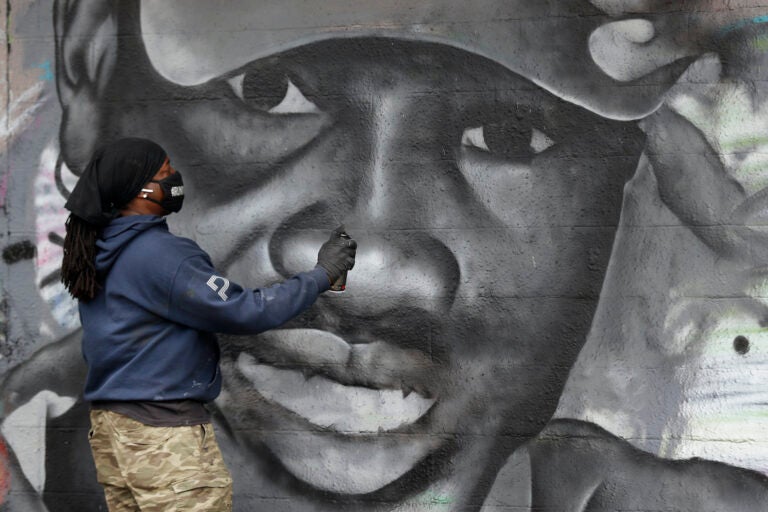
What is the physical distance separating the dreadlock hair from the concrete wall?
107cm

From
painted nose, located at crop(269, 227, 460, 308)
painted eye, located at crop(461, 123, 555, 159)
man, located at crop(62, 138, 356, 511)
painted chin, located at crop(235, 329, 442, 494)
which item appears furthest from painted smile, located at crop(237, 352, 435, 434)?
painted eye, located at crop(461, 123, 555, 159)

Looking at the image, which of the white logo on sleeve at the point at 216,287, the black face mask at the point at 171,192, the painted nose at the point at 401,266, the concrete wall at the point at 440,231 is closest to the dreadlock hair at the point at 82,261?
the black face mask at the point at 171,192

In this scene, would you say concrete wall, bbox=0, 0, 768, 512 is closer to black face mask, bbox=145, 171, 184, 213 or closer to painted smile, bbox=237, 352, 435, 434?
painted smile, bbox=237, 352, 435, 434

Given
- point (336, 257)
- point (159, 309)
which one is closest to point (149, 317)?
point (159, 309)

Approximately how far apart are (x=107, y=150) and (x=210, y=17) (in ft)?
4.21

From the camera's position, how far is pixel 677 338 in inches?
144

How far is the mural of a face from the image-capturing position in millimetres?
3742

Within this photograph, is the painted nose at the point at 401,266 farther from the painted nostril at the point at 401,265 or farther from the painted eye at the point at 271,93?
the painted eye at the point at 271,93

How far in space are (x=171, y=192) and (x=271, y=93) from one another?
1.11m

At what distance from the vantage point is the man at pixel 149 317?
2795mm

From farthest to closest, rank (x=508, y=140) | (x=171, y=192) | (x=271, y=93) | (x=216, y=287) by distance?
(x=271, y=93) → (x=508, y=140) → (x=171, y=192) → (x=216, y=287)

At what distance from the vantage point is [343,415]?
3840 mm

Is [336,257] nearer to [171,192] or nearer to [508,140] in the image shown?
[171,192]

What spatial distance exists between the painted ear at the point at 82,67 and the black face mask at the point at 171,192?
1.21 meters
